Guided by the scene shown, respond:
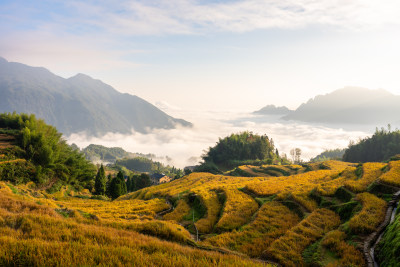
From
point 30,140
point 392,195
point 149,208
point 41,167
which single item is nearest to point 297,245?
point 392,195

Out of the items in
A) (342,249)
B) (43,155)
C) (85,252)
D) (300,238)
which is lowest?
(300,238)

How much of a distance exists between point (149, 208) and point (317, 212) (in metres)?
14.8

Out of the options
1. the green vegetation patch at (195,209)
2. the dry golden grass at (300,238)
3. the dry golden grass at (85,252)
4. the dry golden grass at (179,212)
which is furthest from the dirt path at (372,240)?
the dry golden grass at (179,212)

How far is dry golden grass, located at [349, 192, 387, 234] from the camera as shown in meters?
8.68

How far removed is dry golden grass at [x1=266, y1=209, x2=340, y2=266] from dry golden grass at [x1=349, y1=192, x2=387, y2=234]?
1.42 metres

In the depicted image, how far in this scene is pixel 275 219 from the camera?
1287cm

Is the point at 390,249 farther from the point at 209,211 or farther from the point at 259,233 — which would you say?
the point at 209,211

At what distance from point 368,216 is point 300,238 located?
321 centimetres

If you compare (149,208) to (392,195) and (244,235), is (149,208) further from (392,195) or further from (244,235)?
(392,195)

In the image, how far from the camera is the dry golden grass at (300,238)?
320 inches

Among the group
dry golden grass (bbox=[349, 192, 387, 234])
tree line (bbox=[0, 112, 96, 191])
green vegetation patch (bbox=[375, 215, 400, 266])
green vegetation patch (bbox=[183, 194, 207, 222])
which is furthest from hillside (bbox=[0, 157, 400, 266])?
tree line (bbox=[0, 112, 96, 191])

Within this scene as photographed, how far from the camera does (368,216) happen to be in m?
9.40

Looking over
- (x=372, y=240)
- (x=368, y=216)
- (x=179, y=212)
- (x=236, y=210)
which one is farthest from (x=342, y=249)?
(x=179, y=212)

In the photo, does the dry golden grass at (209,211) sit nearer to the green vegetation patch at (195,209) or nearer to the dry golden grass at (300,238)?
the green vegetation patch at (195,209)
